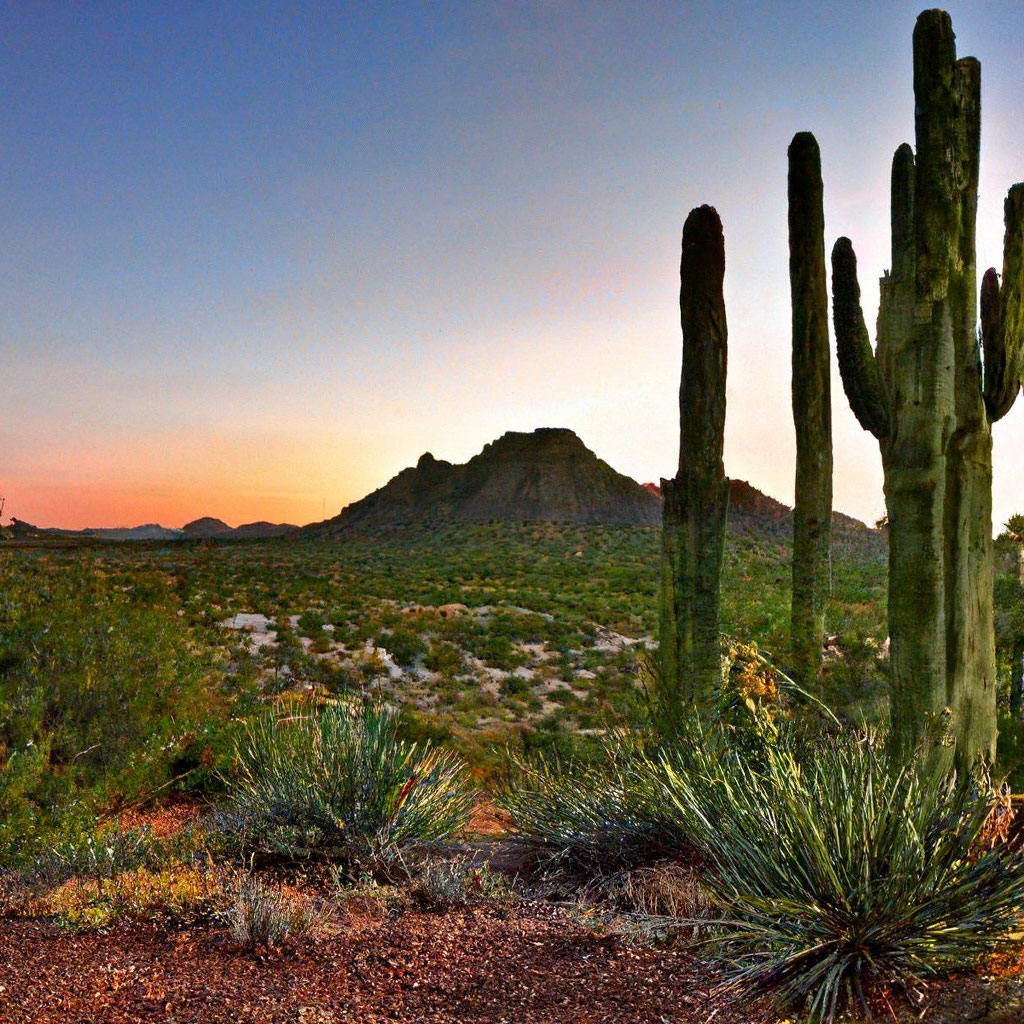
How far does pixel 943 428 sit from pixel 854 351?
2.27 meters

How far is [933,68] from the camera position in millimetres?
6926

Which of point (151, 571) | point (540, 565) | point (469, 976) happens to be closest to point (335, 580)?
point (151, 571)

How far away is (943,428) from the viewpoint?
21.7 ft

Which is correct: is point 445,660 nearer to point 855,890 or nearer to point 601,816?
point 601,816

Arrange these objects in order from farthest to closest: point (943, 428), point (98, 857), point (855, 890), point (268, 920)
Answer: point (98, 857)
point (943, 428)
point (268, 920)
point (855, 890)

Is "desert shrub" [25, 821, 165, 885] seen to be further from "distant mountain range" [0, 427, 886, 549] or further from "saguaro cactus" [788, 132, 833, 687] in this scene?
"distant mountain range" [0, 427, 886, 549]

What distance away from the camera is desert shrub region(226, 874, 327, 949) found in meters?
5.37

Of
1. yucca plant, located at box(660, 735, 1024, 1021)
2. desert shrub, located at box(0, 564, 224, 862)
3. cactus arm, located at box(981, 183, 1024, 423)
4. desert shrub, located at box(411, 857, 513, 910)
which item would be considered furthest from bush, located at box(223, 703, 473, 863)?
cactus arm, located at box(981, 183, 1024, 423)

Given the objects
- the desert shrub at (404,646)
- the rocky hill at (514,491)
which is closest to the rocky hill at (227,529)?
the rocky hill at (514,491)

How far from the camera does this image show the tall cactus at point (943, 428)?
21.1ft

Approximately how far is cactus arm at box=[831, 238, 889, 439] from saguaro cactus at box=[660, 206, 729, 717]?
1214mm

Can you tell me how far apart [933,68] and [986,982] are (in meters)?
6.20

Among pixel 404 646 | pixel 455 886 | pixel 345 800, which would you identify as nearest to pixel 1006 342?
pixel 455 886

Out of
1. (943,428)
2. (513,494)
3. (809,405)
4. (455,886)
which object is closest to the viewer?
(455,886)
